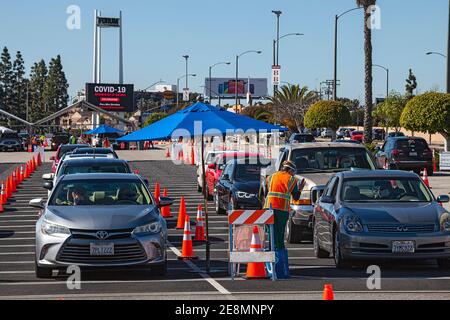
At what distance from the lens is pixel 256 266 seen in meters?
14.1

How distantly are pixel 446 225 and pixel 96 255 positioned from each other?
207 inches

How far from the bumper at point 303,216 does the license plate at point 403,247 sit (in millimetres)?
4067

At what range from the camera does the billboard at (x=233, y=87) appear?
18400 cm

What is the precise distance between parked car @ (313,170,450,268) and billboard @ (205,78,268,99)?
16032 cm

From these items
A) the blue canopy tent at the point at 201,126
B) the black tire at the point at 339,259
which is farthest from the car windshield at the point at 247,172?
the black tire at the point at 339,259

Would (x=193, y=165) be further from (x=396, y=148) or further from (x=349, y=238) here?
(x=349, y=238)

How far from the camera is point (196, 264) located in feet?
52.1

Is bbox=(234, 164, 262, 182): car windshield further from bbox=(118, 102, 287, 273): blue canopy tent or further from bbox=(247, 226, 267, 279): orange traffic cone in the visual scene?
bbox=(247, 226, 267, 279): orange traffic cone

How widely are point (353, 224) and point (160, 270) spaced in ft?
9.91

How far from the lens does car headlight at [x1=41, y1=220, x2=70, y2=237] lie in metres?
13.7

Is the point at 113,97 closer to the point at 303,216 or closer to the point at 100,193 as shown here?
the point at 303,216

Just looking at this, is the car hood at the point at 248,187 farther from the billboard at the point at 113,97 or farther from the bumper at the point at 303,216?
the billboard at the point at 113,97

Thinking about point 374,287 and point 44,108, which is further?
point 44,108
